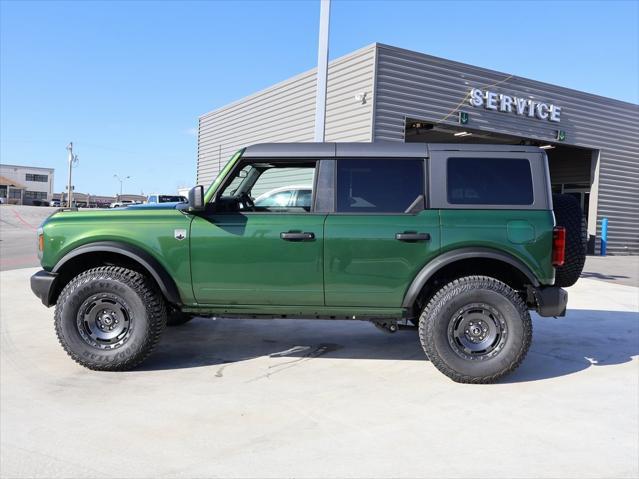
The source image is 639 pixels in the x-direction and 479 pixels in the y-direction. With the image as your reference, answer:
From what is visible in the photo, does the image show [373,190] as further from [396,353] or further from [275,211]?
[396,353]

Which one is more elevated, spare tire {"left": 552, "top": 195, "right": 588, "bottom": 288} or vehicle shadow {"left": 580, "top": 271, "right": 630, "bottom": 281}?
spare tire {"left": 552, "top": 195, "right": 588, "bottom": 288}

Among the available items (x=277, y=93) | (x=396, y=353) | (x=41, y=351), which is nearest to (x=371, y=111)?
(x=277, y=93)

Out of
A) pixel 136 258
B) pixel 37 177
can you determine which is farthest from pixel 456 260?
pixel 37 177

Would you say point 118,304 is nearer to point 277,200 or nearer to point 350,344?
point 277,200

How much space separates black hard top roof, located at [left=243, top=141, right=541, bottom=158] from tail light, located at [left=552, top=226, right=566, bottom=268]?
0.71m

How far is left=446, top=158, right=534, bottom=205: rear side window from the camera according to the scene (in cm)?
425

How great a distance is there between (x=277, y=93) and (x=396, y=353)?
47.2ft

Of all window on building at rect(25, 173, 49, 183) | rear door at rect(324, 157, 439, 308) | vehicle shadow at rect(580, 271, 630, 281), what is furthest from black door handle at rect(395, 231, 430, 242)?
window on building at rect(25, 173, 49, 183)

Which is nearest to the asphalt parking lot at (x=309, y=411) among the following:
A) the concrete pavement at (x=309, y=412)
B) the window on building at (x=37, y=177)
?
the concrete pavement at (x=309, y=412)

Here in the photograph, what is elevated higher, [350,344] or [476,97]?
[476,97]

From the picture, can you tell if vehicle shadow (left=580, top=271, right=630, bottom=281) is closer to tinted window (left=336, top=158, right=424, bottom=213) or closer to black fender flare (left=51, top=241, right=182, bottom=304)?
tinted window (left=336, top=158, right=424, bottom=213)

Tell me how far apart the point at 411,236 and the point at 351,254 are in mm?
511

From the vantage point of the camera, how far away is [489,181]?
14.1ft

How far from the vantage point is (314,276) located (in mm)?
4195
